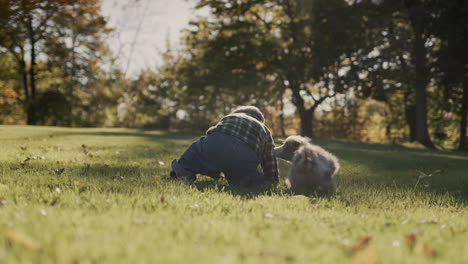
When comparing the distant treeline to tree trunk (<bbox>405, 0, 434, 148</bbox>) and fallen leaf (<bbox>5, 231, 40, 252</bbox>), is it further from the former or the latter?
fallen leaf (<bbox>5, 231, 40, 252</bbox>)

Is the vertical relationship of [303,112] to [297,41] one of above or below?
below

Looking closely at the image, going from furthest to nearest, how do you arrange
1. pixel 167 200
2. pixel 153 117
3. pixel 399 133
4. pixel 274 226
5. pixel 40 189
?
pixel 153 117, pixel 399 133, pixel 40 189, pixel 167 200, pixel 274 226

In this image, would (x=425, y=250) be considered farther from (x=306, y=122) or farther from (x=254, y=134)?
(x=306, y=122)

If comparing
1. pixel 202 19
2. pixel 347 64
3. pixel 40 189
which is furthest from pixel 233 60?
pixel 40 189

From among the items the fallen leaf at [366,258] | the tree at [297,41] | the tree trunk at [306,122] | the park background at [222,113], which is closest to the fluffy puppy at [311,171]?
the park background at [222,113]

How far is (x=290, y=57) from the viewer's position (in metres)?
21.0

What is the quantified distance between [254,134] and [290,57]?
1799 centimetres

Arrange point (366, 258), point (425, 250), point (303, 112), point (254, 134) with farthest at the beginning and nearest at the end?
point (303, 112)
point (254, 134)
point (425, 250)
point (366, 258)

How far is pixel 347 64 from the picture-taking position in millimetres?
20156

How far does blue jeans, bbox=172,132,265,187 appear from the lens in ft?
12.7

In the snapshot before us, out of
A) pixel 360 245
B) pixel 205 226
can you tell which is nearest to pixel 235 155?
pixel 205 226

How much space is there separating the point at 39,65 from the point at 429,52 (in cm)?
2726

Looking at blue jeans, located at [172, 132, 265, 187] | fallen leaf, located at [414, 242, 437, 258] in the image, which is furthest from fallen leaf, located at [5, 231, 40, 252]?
blue jeans, located at [172, 132, 265, 187]

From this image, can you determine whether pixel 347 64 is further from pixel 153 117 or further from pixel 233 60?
pixel 153 117
